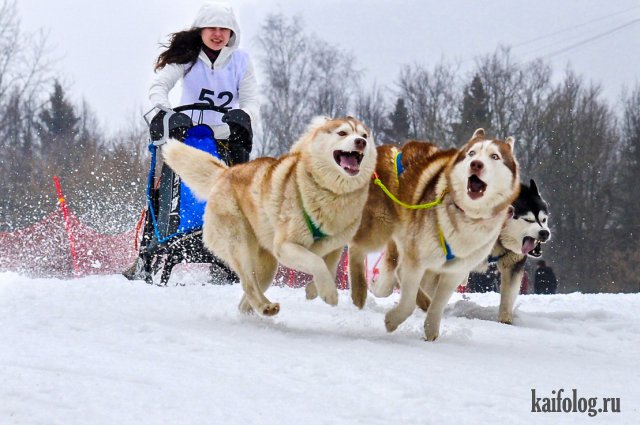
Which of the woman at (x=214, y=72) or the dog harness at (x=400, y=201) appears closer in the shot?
the dog harness at (x=400, y=201)

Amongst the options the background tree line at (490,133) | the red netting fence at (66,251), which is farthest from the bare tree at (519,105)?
the red netting fence at (66,251)

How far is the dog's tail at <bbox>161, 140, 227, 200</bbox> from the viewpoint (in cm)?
503

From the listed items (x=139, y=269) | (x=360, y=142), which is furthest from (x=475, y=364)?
(x=139, y=269)

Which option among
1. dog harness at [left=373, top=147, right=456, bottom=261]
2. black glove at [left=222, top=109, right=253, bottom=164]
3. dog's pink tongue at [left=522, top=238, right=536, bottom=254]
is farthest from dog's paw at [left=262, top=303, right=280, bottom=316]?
dog's pink tongue at [left=522, top=238, right=536, bottom=254]

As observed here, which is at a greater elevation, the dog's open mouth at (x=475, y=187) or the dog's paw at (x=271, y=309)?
the dog's open mouth at (x=475, y=187)

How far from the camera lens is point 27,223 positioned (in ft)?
82.6

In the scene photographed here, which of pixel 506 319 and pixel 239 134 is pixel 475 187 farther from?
pixel 239 134

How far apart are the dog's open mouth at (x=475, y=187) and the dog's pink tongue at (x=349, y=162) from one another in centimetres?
60

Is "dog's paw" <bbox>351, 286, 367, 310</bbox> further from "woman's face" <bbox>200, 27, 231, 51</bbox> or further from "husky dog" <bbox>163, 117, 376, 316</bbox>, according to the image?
"woman's face" <bbox>200, 27, 231, 51</bbox>

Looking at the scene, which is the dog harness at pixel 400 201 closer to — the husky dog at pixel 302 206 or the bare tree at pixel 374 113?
the husky dog at pixel 302 206

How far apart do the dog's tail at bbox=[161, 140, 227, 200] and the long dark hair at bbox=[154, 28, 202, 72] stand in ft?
3.68

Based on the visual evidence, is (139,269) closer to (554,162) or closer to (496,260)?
(496,260)

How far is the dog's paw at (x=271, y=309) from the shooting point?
425 centimetres
